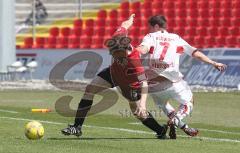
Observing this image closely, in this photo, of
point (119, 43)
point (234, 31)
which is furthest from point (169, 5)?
point (119, 43)

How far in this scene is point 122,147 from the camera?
11.3 meters

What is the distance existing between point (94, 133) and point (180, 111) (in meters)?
1.70

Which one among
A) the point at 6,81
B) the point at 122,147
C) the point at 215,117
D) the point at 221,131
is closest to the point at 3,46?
the point at 6,81

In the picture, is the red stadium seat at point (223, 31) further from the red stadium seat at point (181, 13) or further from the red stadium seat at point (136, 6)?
the red stadium seat at point (136, 6)

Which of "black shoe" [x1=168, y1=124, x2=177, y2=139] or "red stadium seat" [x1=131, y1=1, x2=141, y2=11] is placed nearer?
"black shoe" [x1=168, y1=124, x2=177, y2=139]

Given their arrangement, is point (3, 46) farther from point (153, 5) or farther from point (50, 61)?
point (153, 5)

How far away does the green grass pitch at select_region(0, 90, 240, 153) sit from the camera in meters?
11.2

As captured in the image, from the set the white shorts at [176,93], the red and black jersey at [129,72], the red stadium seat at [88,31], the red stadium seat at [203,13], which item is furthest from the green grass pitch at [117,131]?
the red stadium seat at [88,31]

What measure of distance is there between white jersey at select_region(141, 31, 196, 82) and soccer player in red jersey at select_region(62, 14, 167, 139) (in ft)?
0.77

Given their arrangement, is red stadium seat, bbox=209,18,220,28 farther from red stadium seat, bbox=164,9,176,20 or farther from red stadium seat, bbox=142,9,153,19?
red stadium seat, bbox=142,9,153,19

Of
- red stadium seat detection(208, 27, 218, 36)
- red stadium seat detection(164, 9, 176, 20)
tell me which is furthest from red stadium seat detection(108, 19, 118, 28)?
red stadium seat detection(208, 27, 218, 36)

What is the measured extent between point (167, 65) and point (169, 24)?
2090cm

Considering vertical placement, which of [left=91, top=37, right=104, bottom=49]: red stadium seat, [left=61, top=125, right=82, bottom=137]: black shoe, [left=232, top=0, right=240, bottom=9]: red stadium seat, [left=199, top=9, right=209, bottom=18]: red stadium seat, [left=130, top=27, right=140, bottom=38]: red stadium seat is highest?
[left=61, top=125, right=82, bottom=137]: black shoe

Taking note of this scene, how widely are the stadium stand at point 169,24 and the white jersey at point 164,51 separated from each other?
17.8 metres
